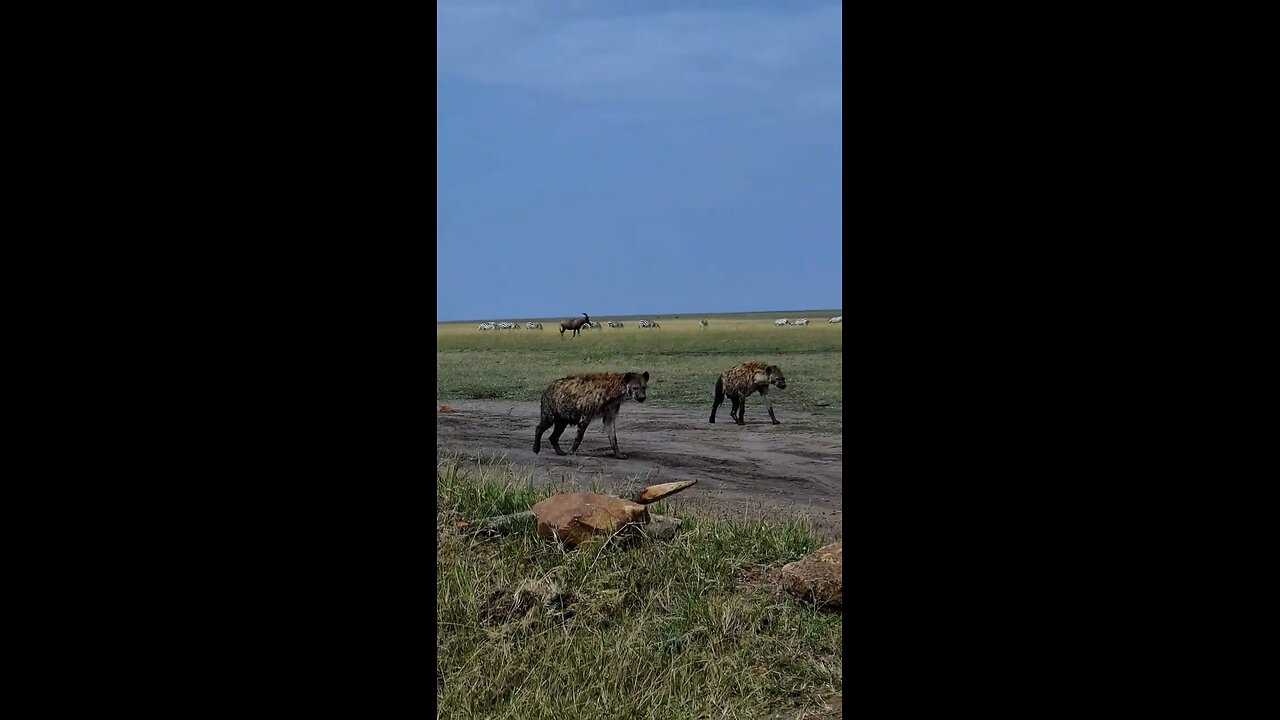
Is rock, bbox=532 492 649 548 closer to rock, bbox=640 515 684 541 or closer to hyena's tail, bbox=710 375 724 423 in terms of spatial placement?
rock, bbox=640 515 684 541

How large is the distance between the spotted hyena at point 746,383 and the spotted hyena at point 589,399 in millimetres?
1702

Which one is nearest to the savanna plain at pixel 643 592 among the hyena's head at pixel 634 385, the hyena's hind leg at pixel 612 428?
the hyena's hind leg at pixel 612 428

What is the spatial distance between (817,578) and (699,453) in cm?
319

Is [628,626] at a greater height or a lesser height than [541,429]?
lesser

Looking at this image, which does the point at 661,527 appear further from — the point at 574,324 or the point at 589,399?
the point at 574,324

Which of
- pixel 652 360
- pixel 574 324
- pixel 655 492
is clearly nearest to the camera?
pixel 655 492

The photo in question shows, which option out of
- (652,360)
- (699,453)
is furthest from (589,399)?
(652,360)

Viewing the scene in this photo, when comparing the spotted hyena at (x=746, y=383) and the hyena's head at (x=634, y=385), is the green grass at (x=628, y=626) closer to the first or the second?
the hyena's head at (x=634, y=385)

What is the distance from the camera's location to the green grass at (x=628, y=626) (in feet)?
9.93

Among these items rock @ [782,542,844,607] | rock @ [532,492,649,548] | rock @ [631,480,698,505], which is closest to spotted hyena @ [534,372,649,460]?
rock @ [631,480,698,505]

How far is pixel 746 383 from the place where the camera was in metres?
8.33

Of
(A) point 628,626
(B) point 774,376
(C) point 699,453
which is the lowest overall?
(A) point 628,626
